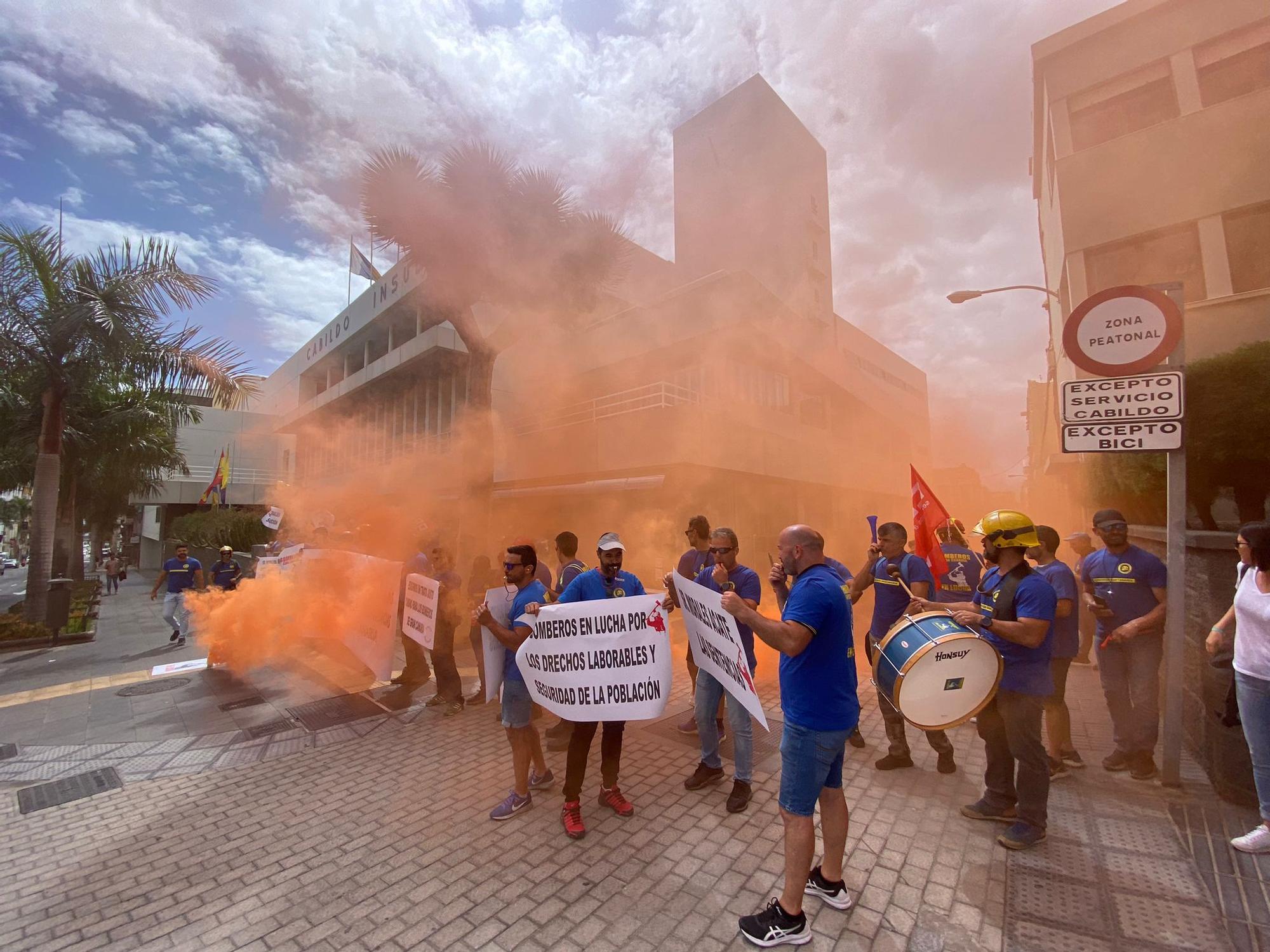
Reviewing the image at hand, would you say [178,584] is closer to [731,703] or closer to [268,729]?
[268,729]

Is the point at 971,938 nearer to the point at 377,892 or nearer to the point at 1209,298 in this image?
the point at 377,892

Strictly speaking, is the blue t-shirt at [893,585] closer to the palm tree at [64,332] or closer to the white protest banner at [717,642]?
the white protest banner at [717,642]

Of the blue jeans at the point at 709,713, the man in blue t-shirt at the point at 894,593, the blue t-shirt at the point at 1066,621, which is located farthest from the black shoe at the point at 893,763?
the blue t-shirt at the point at 1066,621

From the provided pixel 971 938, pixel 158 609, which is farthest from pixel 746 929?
pixel 158 609

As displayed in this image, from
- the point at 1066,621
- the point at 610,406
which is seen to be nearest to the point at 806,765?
the point at 1066,621

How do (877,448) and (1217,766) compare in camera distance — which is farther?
(877,448)

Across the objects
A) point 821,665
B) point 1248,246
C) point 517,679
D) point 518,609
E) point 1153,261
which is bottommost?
point 517,679

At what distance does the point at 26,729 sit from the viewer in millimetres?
4793

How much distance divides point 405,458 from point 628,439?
8.99m

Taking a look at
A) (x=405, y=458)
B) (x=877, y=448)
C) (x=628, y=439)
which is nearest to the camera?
(x=628, y=439)

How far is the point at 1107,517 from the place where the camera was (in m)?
3.58

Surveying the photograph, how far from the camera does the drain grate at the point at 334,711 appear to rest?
15.2 ft

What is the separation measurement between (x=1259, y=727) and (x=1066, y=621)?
0.93 meters

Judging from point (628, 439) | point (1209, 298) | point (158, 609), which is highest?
point (1209, 298)
